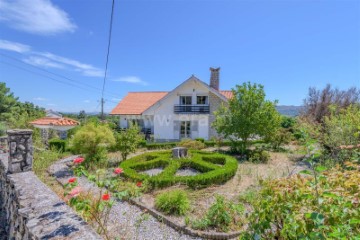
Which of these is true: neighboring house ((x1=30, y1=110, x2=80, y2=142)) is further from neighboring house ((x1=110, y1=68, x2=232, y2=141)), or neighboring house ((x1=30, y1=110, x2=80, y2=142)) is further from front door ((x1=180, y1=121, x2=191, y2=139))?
front door ((x1=180, y1=121, x2=191, y2=139))

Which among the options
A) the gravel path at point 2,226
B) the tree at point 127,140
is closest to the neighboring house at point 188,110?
the tree at point 127,140

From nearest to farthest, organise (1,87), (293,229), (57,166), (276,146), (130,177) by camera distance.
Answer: (293,229)
(130,177)
(57,166)
(276,146)
(1,87)

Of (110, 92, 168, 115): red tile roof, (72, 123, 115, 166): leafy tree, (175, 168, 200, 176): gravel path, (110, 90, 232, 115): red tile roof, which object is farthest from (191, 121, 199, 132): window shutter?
(72, 123, 115, 166): leafy tree

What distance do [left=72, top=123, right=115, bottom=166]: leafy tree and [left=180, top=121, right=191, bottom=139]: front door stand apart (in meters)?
12.3

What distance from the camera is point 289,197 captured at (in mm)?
2234

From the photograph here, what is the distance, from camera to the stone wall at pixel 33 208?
242cm

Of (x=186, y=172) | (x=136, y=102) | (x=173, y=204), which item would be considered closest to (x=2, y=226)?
(x=173, y=204)

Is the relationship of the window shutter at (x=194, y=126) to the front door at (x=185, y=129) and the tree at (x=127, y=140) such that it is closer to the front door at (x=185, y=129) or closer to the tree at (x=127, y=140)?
the front door at (x=185, y=129)

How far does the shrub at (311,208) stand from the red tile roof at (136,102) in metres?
22.1

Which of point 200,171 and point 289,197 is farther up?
point 289,197

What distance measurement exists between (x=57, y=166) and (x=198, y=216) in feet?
27.9

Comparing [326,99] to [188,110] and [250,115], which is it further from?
[188,110]

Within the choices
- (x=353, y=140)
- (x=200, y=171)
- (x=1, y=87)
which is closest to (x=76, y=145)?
(x=200, y=171)

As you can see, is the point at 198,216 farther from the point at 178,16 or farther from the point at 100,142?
the point at 178,16
